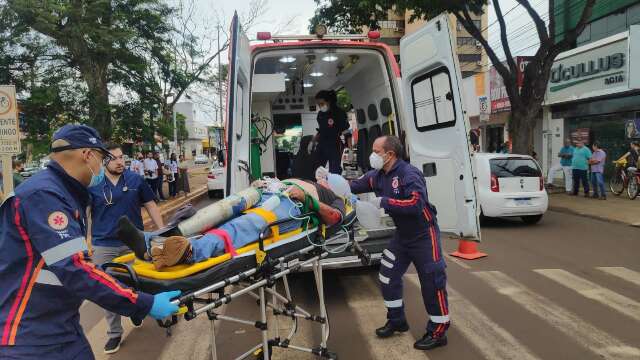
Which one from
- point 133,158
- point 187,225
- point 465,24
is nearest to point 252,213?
point 187,225

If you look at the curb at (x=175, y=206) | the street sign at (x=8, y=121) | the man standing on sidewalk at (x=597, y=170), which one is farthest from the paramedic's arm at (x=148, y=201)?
the man standing on sidewalk at (x=597, y=170)

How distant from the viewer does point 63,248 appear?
6.25 feet

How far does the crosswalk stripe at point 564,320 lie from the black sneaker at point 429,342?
45.2 inches

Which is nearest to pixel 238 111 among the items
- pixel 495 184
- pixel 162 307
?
pixel 162 307

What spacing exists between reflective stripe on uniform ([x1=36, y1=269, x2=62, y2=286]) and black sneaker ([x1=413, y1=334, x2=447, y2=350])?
2845mm

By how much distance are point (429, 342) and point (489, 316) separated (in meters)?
1.06

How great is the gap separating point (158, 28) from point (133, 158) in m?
5.18

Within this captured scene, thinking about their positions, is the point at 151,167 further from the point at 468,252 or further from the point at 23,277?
the point at 23,277

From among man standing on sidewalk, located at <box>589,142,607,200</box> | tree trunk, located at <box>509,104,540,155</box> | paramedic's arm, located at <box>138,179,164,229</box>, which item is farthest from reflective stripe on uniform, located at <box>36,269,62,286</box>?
tree trunk, located at <box>509,104,540,155</box>

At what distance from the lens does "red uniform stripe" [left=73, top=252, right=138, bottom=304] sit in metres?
1.94

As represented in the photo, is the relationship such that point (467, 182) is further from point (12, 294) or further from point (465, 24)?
point (465, 24)

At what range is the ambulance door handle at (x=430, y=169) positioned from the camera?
16.3 feet

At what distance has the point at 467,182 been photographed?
14.8 ft

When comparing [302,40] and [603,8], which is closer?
[302,40]
